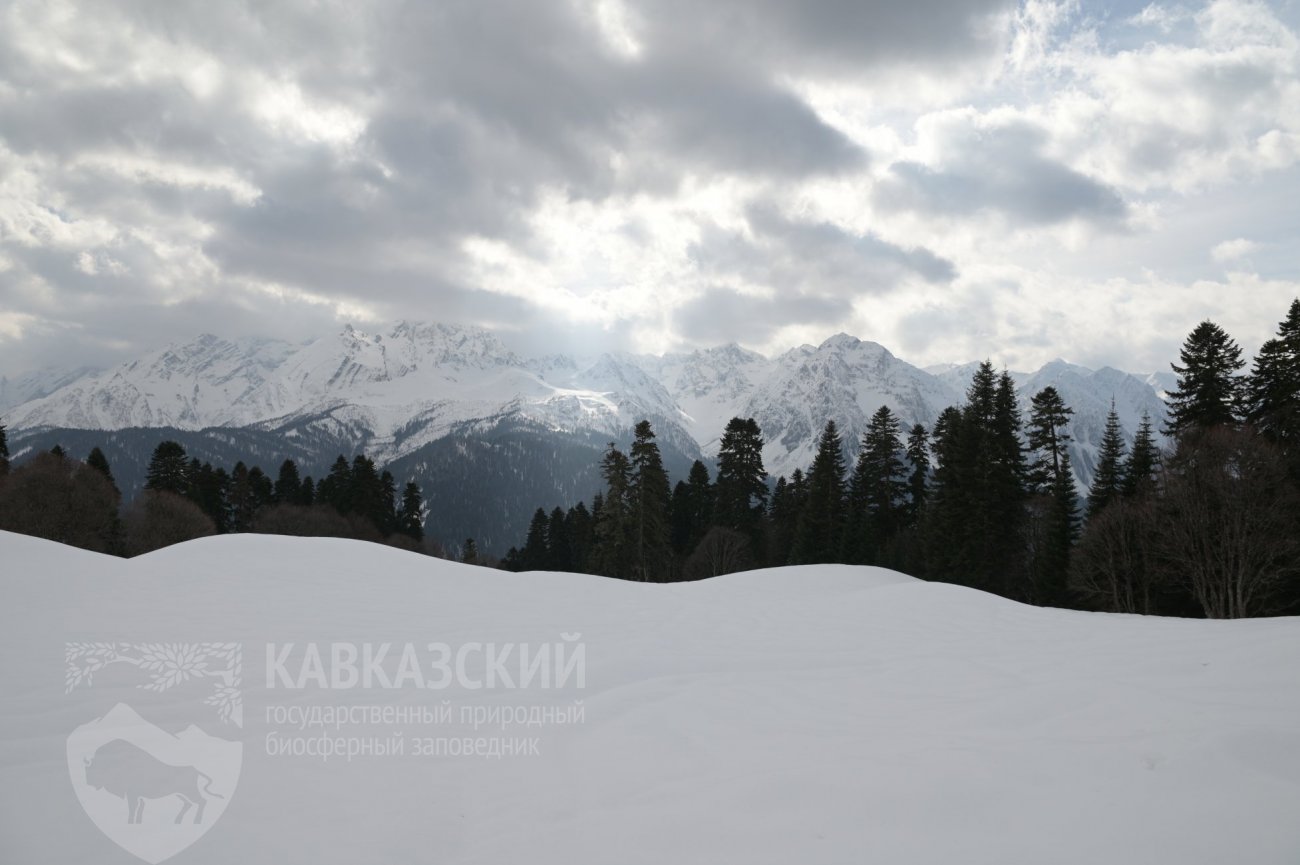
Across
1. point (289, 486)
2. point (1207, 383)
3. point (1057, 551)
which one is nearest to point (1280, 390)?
point (1207, 383)

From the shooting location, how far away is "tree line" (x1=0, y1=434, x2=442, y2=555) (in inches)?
1208

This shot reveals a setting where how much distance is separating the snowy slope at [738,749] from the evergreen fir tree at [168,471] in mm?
45320

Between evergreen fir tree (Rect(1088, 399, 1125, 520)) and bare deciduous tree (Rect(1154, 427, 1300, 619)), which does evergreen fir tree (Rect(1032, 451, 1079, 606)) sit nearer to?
evergreen fir tree (Rect(1088, 399, 1125, 520))

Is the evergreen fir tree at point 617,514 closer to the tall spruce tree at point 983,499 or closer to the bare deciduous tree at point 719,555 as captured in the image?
the bare deciduous tree at point 719,555

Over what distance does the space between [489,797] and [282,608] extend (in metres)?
7.20

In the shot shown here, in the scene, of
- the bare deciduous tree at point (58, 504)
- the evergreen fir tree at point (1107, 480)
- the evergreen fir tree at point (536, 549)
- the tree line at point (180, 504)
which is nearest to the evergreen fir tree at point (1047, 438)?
the evergreen fir tree at point (1107, 480)

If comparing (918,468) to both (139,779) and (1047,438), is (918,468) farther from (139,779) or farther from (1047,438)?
(139,779)

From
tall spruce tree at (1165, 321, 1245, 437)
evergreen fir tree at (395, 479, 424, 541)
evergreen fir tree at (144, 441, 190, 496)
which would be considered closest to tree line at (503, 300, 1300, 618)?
tall spruce tree at (1165, 321, 1245, 437)

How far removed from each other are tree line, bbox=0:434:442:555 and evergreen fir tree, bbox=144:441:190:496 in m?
0.06

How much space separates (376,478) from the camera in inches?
2073

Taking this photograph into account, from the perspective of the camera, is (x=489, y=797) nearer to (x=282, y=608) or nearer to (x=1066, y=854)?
(x=1066, y=854)

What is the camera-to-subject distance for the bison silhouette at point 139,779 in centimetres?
414

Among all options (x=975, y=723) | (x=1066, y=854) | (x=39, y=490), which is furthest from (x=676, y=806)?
(x=39, y=490)

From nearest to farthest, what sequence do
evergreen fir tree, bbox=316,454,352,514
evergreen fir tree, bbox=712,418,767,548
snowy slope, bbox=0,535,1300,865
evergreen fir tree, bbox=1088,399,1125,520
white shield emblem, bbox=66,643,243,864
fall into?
1. snowy slope, bbox=0,535,1300,865
2. white shield emblem, bbox=66,643,243,864
3. evergreen fir tree, bbox=1088,399,1125,520
4. evergreen fir tree, bbox=712,418,767,548
5. evergreen fir tree, bbox=316,454,352,514
